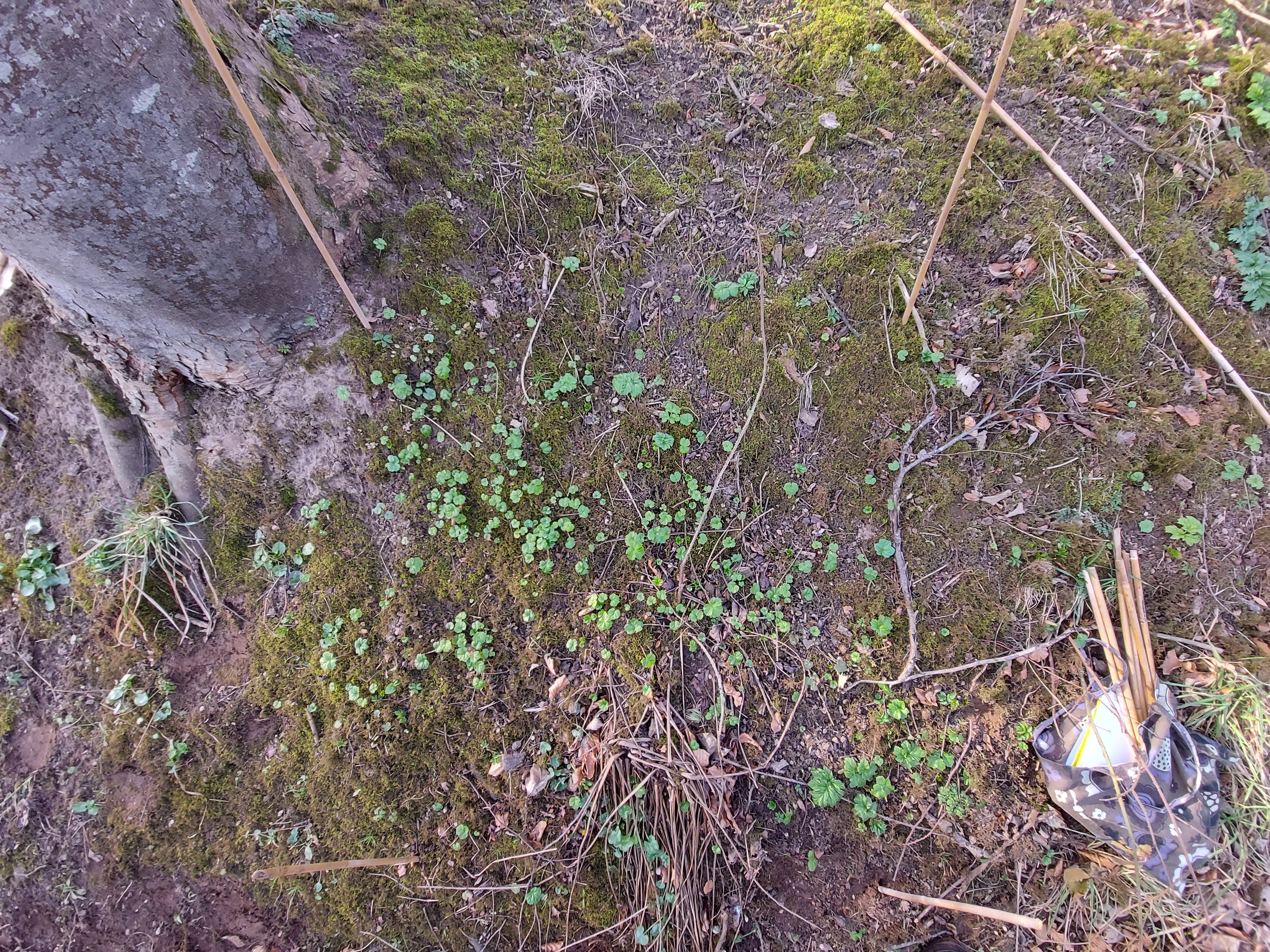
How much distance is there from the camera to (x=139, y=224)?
214 centimetres

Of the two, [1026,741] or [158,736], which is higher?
[158,736]

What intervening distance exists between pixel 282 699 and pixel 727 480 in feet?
8.68

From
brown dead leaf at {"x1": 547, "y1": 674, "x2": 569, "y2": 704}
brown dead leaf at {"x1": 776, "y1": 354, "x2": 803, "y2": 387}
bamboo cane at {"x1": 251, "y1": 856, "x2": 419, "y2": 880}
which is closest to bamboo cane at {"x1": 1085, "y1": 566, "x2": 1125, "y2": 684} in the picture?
brown dead leaf at {"x1": 776, "y1": 354, "x2": 803, "y2": 387}

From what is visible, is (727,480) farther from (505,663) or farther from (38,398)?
(38,398)

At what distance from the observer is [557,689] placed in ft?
9.41

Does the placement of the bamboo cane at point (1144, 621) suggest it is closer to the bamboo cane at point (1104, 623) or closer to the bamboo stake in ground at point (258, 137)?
the bamboo cane at point (1104, 623)

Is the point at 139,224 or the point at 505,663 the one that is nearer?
the point at 139,224

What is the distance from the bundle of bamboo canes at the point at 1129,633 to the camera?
8.89ft

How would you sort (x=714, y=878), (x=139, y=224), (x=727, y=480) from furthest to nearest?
(x=727, y=480) < (x=714, y=878) < (x=139, y=224)

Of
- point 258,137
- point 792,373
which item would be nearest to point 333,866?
point 258,137

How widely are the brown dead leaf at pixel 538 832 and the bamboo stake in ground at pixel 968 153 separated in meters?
3.26

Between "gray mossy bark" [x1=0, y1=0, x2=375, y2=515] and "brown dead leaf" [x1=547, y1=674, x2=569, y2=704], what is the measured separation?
2.21 meters

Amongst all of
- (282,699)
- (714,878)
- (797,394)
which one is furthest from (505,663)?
(797,394)

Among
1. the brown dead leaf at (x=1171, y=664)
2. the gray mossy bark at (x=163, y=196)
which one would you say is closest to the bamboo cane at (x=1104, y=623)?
the brown dead leaf at (x=1171, y=664)
